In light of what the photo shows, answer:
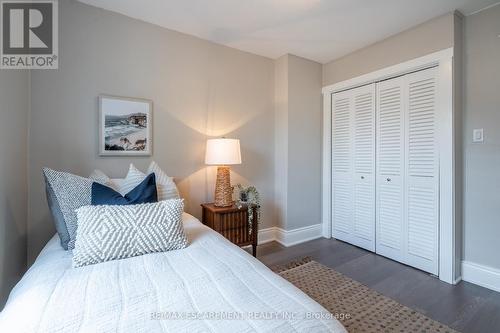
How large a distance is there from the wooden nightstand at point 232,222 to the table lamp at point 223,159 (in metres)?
0.10

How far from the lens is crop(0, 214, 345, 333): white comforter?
0.76 m

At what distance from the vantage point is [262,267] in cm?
116

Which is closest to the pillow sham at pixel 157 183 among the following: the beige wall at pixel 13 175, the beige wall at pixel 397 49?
the beige wall at pixel 13 175

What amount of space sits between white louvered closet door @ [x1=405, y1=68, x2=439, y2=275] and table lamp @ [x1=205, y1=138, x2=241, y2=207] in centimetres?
181

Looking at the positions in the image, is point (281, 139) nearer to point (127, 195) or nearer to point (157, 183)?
point (157, 183)

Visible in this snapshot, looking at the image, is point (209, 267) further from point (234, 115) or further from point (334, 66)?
point (334, 66)

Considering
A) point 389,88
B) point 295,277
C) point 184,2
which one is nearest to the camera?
point 184,2

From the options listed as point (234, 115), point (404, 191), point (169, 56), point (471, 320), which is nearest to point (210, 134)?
point (234, 115)

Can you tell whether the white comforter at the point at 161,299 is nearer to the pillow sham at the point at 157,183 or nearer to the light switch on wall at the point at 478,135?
the pillow sham at the point at 157,183

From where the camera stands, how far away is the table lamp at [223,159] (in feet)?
7.95

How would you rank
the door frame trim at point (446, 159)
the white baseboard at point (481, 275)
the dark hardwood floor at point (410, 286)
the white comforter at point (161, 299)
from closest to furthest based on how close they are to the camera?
the white comforter at point (161, 299)
the dark hardwood floor at point (410, 286)
the white baseboard at point (481, 275)
the door frame trim at point (446, 159)

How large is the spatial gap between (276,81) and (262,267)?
2.66 m

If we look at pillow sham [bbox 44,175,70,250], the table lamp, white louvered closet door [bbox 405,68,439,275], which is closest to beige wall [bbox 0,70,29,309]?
pillow sham [bbox 44,175,70,250]

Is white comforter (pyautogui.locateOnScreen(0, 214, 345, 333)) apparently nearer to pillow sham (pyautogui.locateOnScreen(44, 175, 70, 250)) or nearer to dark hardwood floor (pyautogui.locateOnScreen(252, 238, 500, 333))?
pillow sham (pyautogui.locateOnScreen(44, 175, 70, 250))
